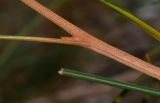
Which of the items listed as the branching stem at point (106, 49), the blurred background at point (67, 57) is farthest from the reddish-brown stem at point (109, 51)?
the blurred background at point (67, 57)

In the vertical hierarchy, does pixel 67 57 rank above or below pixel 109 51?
below

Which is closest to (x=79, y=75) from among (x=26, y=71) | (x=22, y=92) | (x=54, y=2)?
(x=54, y=2)

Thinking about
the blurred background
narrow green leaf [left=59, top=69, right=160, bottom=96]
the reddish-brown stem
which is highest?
the reddish-brown stem

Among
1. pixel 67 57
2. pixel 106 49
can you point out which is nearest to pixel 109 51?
pixel 106 49

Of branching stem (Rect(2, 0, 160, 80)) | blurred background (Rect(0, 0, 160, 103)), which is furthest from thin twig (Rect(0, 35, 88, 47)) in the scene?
blurred background (Rect(0, 0, 160, 103))

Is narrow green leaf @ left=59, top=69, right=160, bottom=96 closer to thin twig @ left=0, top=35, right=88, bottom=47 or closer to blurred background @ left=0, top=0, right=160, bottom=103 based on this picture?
thin twig @ left=0, top=35, right=88, bottom=47

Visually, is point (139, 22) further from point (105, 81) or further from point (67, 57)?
point (67, 57)

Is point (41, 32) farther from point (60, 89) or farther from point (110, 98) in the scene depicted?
point (110, 98)

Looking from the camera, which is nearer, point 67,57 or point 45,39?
point 45,39

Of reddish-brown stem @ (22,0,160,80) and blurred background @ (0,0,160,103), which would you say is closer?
reddish-brown stem @ (22,0,160,80)
